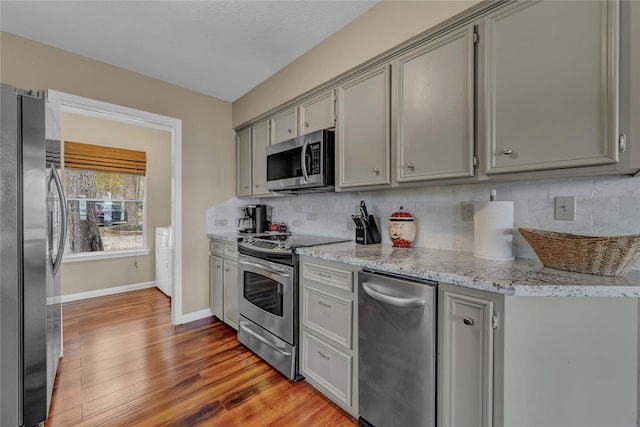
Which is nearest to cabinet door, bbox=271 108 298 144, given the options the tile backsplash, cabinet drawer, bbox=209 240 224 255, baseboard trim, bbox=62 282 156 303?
the tile backsplash

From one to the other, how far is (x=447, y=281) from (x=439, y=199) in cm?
82

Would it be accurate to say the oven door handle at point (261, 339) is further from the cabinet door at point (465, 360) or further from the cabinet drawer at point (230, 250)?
the cabinet door at point (465, 360)

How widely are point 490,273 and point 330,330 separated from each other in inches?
37.8

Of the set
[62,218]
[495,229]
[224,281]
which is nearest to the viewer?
[495,229]

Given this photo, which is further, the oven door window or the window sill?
the window sill

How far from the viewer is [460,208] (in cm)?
172

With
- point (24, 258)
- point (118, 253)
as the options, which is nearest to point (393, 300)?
point (24, 258)

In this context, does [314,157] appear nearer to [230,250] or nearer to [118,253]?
[230,250]

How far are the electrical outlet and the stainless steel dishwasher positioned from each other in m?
0.70

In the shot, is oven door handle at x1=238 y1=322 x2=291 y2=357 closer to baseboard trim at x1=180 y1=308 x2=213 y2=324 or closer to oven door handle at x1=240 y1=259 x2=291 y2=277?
oven door handle at x1=240 y1=259 x2=291 y2=277

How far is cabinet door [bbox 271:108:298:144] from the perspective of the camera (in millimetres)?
2464

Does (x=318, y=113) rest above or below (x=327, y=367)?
above

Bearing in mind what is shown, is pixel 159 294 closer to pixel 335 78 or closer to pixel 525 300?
pixel 335 78

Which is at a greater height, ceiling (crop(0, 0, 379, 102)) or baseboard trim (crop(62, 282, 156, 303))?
ceiling (crop(0, 0, 379, 102))
